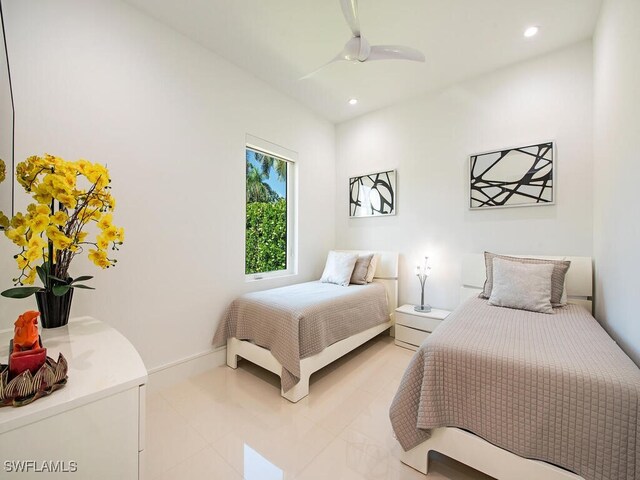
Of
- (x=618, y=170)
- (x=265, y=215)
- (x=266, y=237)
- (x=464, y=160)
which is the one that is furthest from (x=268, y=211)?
(x=618, y=170)

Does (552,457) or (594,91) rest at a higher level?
(594,91)

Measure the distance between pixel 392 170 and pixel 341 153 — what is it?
0.90 meters

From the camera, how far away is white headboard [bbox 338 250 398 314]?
10.4 feet

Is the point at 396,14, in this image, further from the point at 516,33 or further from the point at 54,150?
the point at 54,150

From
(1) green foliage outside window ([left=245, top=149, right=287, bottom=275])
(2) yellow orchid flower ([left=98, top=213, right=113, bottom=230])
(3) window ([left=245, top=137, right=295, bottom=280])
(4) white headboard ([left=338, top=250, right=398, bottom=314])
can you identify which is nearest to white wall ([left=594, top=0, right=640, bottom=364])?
(4) white headboard ([left=338, top=250, right=398, bottom=314])

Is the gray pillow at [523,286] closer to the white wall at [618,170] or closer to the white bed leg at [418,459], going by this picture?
the white wall at [618,170]

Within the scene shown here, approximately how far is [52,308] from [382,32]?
2.87 m

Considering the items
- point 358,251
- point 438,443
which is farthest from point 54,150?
point 358,251

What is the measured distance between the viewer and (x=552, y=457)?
105cm

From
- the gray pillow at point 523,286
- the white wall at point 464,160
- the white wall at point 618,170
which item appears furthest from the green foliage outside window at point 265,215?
the white wall at point 618,170

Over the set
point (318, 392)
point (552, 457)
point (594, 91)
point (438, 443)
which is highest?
point (594, 91)

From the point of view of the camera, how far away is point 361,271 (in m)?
3.14

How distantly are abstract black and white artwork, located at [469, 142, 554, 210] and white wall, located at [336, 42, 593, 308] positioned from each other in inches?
3.2

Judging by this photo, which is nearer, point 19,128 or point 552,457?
point 552,457
